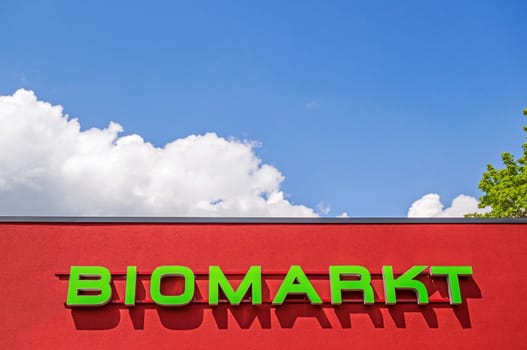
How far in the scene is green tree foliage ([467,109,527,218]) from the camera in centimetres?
→ 2669

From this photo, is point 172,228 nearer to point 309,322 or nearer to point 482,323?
point 309,322

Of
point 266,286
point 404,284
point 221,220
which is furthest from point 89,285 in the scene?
point 404,284

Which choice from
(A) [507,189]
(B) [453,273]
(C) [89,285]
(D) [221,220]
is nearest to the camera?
(C) [89,285]

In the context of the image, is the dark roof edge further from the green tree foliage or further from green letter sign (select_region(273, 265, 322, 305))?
the green tree foliage

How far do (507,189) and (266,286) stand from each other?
19.1 meters

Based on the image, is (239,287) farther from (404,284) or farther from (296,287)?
(404,284)

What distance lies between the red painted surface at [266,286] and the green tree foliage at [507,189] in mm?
14352

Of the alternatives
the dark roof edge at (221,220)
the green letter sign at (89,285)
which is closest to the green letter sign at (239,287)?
the dark roof edge at (221,220)

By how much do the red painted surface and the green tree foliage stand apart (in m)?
14.4

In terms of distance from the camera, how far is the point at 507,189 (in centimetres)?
2725

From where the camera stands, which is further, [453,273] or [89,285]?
[453,273]

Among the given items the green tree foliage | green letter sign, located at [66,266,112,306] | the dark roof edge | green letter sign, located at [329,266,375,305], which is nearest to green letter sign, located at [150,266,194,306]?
green letter sign, located at [66,266,112,306]

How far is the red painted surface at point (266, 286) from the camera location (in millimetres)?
12195

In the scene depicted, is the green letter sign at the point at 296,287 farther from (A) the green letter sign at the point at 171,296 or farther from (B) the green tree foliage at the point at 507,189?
(B) the green tree foliage at the point at 507,189
